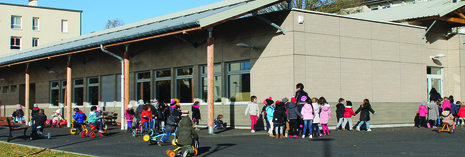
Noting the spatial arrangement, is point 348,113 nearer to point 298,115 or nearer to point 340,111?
point 340,111

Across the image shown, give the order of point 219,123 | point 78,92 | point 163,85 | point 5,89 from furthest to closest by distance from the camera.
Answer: point 5,89 → point 78,92 → point 163,85 → point 219,123

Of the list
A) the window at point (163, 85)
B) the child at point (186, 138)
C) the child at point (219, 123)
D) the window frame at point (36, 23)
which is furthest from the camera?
the window frame at point (36, 23)

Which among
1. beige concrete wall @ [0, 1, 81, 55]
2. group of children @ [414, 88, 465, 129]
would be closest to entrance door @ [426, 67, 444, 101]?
group of children @ [414, 88, 465, 129]

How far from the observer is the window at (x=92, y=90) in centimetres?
2605

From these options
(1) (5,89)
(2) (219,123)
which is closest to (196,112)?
(2) (219,123)

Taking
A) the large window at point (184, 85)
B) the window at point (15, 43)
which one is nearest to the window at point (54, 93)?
the large window at point (184, 85)

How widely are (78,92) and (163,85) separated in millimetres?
8562

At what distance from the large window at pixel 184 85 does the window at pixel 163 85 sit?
2.12 feet

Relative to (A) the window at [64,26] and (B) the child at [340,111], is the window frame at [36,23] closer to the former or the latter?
(A) the window at [64,26]

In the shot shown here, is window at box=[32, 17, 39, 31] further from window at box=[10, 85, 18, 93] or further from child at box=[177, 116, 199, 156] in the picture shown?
child at box=[177, 116, 199, 156]

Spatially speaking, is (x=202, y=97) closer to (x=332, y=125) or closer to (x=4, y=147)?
(x=332, y=125)

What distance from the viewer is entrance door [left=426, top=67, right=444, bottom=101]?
21.8 meters

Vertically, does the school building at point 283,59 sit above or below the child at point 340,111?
above

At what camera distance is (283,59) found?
56.0 ft
